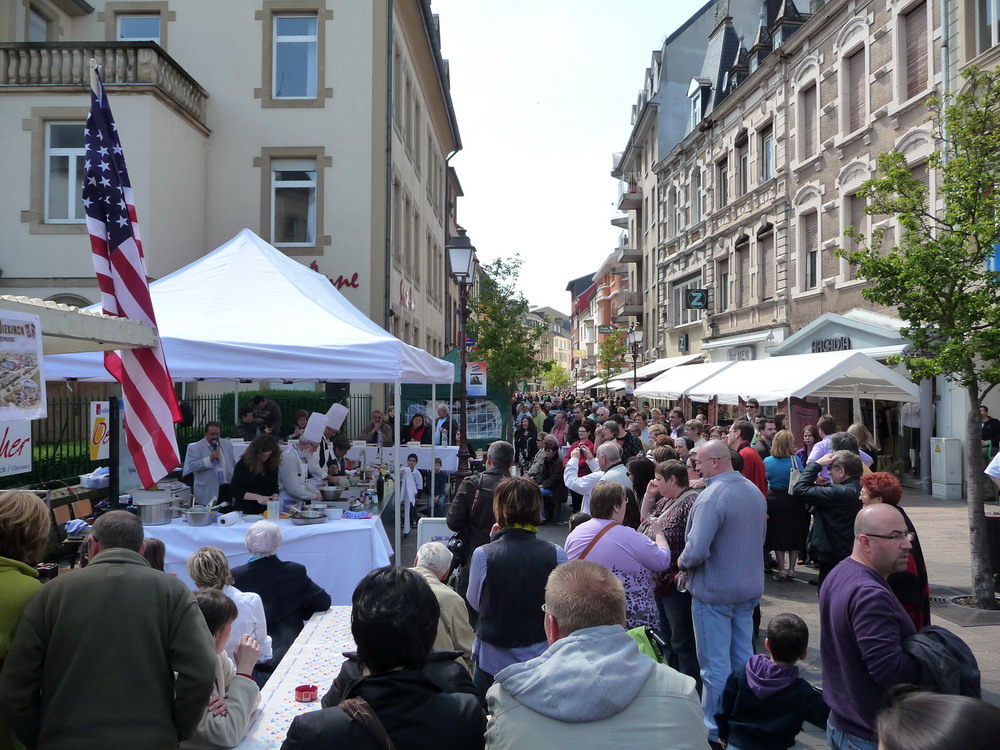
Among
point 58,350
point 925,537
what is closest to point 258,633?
point 58,350

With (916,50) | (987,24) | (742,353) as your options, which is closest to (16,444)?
(987,24)

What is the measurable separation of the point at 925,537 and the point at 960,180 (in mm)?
5269

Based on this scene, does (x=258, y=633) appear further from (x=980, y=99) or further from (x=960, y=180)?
(x=980, y=99)

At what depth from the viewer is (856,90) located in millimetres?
19109

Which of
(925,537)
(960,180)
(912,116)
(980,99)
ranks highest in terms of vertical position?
(912,116)

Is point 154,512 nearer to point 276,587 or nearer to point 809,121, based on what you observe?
point 276,587

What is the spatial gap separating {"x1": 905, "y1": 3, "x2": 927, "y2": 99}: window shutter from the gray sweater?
49.6 feet

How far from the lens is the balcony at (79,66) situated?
1619 centimetres

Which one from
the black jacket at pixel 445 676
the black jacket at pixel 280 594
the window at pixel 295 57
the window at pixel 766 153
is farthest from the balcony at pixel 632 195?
the black jacket at pixel 445 676

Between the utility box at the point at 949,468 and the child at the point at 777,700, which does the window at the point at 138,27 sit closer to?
the utility box at the point at 949,468

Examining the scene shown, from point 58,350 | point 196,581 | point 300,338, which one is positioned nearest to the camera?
point 196,581

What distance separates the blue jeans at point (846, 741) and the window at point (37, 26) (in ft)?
70.9

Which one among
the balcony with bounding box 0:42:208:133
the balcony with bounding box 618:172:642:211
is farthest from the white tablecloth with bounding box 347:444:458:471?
the balcony with bounding box 618:172:642:211

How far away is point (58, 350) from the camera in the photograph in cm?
527
